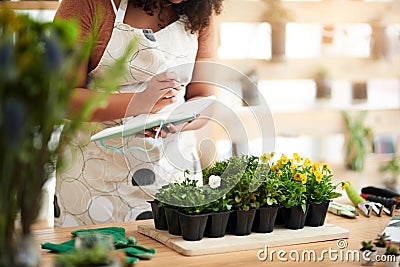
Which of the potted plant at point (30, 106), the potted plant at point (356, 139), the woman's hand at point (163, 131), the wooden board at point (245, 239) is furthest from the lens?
the potted plant at point (356, 139)

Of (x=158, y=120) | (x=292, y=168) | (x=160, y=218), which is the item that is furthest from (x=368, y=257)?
(x=158, y=120)

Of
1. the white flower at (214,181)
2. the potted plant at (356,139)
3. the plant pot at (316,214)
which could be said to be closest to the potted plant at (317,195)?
the plant pot at (316,214)

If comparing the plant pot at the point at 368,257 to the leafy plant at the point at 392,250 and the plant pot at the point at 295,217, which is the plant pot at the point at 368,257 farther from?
the plant pot at the point at 295,217

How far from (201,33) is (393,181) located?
9.38ft

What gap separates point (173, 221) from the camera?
176cm

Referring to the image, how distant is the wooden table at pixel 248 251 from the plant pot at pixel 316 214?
0.03 m

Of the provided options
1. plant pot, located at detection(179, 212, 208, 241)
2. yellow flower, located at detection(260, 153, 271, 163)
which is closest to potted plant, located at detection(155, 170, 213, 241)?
plant pot, located at detection(179, 212, 208, 241)

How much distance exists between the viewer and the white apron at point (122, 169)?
2.34 metres

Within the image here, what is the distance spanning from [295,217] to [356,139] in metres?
3.08

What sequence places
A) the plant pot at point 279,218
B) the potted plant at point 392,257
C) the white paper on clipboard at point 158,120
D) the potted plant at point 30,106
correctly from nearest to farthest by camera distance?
the potted plant at point 30,106 < the potted plant at point 392,257 < the plant pot at point 279,218 < the white paper on clipboard at point 158,120

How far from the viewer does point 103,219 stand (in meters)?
2.35

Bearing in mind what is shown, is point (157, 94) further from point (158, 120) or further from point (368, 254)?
point (368, 254)

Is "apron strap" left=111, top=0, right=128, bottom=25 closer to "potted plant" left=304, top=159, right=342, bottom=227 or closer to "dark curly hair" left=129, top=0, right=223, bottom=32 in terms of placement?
"dark curly hair" left=129, top=0, right=223, bottom=32

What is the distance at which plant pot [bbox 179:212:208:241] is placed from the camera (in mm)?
1685
